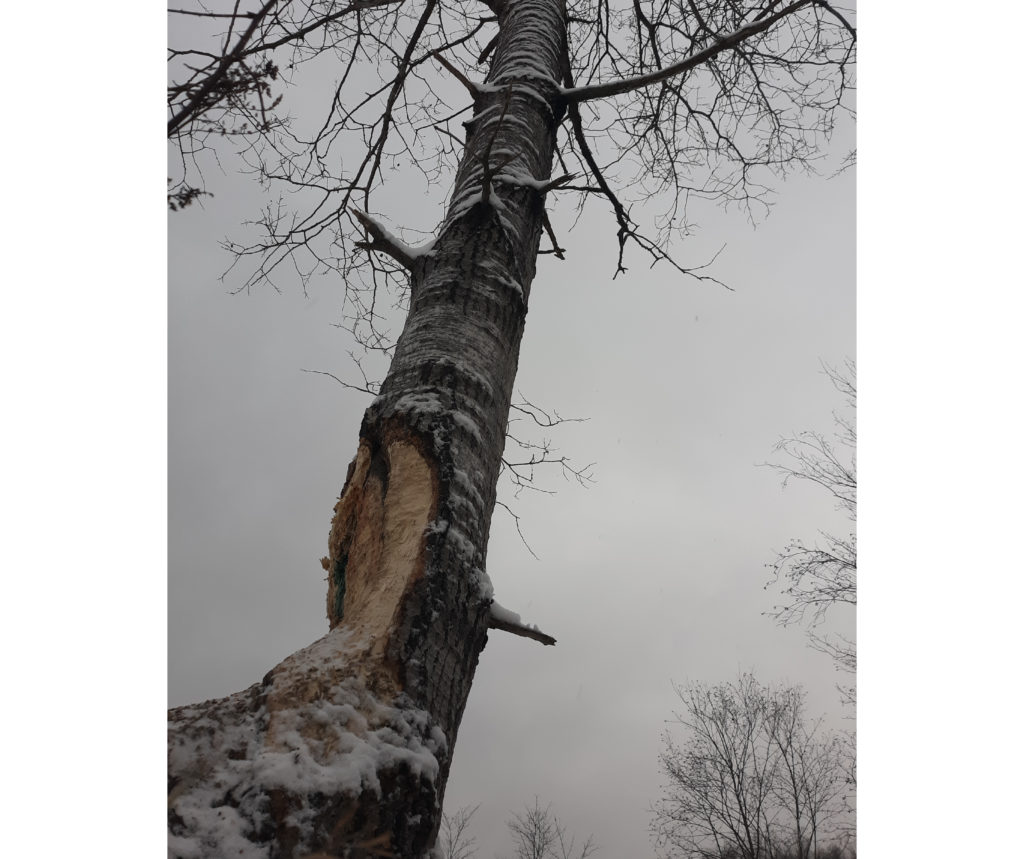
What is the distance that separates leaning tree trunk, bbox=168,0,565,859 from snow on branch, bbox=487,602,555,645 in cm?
3

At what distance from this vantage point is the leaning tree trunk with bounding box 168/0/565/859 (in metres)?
0.76

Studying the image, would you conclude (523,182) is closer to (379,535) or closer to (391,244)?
(391,244)

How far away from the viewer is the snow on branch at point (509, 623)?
115 centimetres

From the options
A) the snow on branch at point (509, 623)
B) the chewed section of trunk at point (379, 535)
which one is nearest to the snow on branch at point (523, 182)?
the chewed section of trunk at point (379, 535)

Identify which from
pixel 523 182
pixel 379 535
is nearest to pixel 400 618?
pixel 379 535

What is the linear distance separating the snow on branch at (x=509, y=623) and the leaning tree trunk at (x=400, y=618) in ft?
0.11

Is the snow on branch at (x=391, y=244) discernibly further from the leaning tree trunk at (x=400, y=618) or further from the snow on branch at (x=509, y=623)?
the snow on branch at (x=509, y=623)
